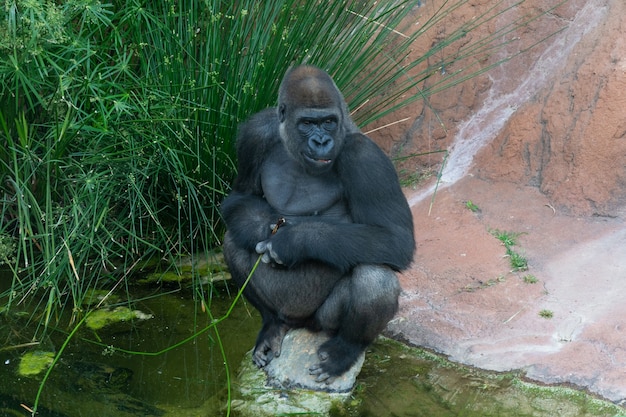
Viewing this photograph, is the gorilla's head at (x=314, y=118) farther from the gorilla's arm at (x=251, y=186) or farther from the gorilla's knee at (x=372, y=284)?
the gorilla's knee at (x=372, y=284)

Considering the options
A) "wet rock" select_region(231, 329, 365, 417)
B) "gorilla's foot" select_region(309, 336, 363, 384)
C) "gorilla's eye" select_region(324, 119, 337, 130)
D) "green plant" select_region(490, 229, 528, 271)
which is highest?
"gorilla's eye" select_region(324, 119, 337, 130)

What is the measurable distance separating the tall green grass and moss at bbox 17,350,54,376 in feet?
0.69

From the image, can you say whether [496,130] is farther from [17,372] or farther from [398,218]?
[17,372]

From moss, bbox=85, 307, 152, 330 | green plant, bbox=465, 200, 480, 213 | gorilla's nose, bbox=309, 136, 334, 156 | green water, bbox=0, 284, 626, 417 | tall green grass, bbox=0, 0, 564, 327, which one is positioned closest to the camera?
gorilla's nose, bbox=309, 136, 334, 156

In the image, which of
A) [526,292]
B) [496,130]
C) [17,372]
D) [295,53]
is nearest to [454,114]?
[496,130]

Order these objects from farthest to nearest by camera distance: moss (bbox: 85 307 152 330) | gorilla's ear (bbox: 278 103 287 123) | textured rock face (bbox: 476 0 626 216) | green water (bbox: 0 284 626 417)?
textured rock face (bbox: 476 0 626 216) → moss (bbox: 85 307 152 330) → gorilla's ear (bbox: 278 103 287 123) → green water (bbox: 0 284 626 417)

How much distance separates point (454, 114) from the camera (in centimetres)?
524

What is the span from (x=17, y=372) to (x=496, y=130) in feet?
9.42

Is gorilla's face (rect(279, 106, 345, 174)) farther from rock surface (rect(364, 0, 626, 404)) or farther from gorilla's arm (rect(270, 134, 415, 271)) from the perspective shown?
rock surface (rect(364, 0, 626, 404))

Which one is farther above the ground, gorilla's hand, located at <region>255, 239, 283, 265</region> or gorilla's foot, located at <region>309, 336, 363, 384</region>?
gorilla's hand, located at <region>255, 239, 283, 265</region>

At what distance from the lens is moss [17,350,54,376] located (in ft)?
12.0

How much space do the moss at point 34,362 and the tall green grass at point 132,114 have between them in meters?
0.21

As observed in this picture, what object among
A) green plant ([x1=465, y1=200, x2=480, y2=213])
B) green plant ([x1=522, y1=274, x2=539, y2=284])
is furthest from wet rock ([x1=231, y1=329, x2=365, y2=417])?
green plant ([x1=465, y1=200, x2=480, y2=213])

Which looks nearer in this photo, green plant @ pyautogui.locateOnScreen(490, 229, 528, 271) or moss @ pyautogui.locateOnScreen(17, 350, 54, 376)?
moss @ pyautogui.locateOnScreen(17, 350, 54, 376)
